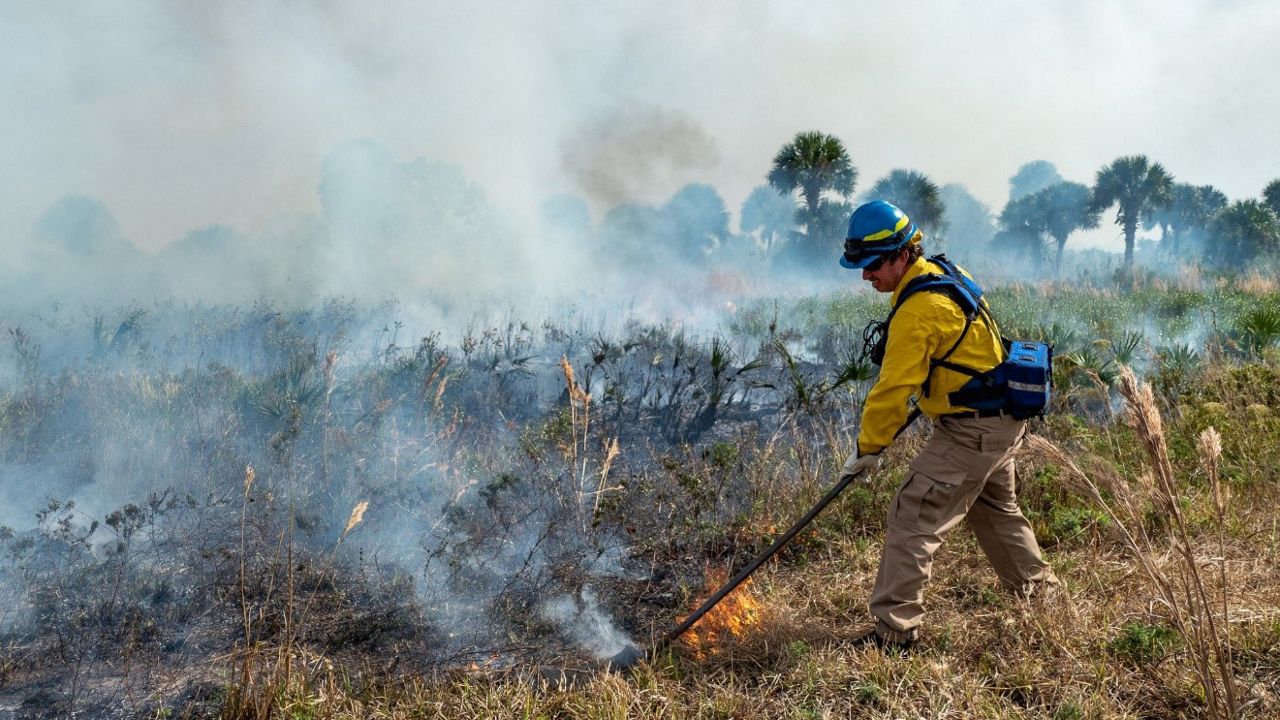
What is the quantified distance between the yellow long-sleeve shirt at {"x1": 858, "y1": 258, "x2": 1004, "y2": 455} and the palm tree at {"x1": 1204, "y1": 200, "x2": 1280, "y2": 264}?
1237 inches

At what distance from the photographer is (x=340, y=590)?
139 inches

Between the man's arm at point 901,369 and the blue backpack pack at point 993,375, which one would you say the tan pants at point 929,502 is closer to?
the blue backpack pack at point 993,375

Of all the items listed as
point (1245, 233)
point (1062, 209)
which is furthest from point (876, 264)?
point (1062, 209)

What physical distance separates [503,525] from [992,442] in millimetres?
2540

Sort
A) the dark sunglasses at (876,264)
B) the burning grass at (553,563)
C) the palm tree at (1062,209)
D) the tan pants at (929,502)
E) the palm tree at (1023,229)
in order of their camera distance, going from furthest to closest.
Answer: the palm tree at (1023,229) → the palm tree at (1062,209) → the dark sunglasses at (876,264) → the tan pants at (929,502) → the burning grass at (553,563)

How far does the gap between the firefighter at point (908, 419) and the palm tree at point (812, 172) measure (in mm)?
22531

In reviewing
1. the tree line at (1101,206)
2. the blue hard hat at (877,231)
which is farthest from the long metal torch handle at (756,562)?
the tree line at (1101,206)

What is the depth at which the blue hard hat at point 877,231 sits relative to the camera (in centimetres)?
286

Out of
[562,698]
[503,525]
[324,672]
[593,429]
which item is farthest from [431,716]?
[593,429]

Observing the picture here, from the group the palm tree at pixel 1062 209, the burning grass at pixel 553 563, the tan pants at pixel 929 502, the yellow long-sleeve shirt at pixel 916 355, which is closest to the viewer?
the burning grass at pixel 553 563

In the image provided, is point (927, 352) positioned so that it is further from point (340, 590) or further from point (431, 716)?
point (340, 590)

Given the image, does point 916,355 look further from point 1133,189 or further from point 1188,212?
point 1188,212

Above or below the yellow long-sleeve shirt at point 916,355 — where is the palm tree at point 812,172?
above

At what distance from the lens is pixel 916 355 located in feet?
8.85
